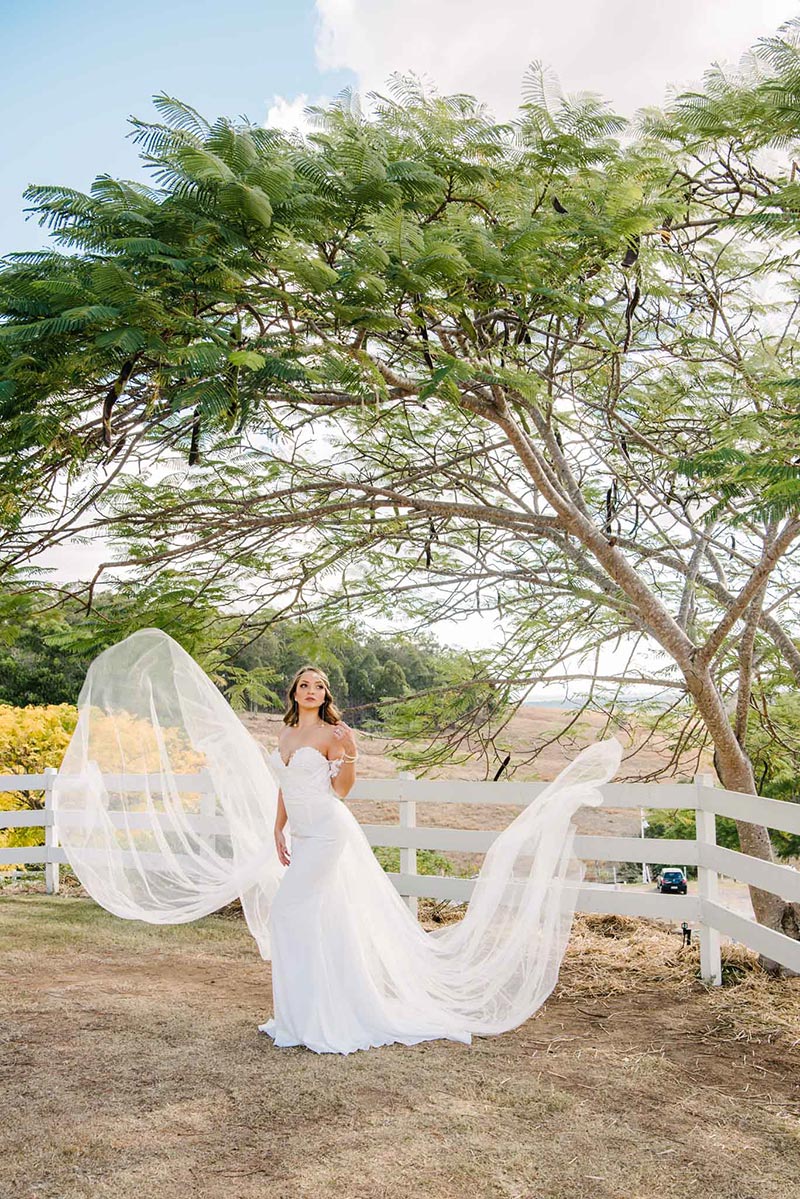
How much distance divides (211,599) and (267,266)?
13.4 feet

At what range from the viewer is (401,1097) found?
4.41 meters

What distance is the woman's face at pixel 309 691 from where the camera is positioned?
5.75 m

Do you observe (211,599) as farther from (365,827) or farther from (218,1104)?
(218,1104)

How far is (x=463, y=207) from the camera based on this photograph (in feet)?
18.1

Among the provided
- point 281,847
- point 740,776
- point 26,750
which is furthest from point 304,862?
point 26,750

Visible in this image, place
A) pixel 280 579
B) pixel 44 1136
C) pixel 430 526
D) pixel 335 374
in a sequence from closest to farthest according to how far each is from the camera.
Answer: pixel 44 1136, pixel 335 374, pixel 430 526, pixel 280 579

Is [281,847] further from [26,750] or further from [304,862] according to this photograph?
[26,750]

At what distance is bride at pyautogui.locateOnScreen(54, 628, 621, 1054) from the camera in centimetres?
536

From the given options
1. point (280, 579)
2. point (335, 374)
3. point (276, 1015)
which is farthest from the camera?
point (280, 579)

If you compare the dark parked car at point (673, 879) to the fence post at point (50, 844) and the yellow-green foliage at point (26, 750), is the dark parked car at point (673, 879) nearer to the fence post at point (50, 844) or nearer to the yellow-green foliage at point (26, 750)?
the fence post at point (50, 844)

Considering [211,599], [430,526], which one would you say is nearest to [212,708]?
[211,599]

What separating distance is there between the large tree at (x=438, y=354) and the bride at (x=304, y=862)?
3.92ft

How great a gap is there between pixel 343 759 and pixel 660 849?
2.48 metres

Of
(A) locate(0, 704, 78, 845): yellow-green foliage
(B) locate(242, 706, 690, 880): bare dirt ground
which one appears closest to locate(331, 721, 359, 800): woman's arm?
(A) locate(0, 704, 78, 845): yellow-green foliage
